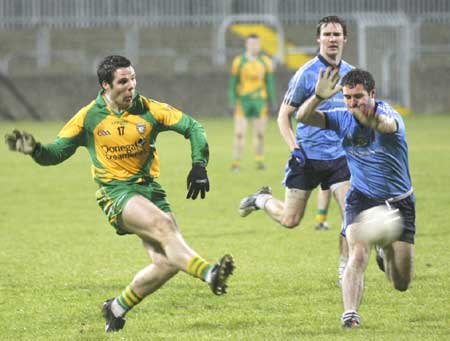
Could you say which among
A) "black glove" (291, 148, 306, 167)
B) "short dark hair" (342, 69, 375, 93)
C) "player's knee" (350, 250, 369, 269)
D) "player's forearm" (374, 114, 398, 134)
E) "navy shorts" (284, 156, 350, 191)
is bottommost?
"player's knee" (350, 250, 369, 269)

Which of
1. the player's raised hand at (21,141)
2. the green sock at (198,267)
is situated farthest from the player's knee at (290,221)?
the player's raised hand at (21,141)

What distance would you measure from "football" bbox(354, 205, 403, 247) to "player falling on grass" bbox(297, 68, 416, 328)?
1.7 inches

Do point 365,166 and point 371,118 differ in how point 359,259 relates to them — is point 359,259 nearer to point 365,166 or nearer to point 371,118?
point 365,166

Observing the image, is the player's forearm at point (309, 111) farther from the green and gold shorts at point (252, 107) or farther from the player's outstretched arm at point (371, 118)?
the green and gold shorts at point (252, 107)

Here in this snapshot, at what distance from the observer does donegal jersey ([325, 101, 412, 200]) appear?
24.4 ft

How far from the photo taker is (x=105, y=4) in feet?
110

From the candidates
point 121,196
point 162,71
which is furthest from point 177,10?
point 121,196

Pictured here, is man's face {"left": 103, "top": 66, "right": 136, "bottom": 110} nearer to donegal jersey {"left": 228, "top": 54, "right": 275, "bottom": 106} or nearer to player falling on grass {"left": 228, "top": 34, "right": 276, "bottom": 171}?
player falling on grass {"left": 228, "top": 34, "right": 276, "bottom": 171}

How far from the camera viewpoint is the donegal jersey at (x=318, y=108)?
30.4 ft

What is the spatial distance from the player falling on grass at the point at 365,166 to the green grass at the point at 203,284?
14.3 inches

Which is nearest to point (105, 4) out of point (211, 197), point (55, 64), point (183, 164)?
point (55, 64)

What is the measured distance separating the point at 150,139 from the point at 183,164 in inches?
562

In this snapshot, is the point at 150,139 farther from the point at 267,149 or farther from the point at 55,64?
the point at 55,64

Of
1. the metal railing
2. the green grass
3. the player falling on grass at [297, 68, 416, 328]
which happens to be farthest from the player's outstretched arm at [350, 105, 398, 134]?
the metal railing
